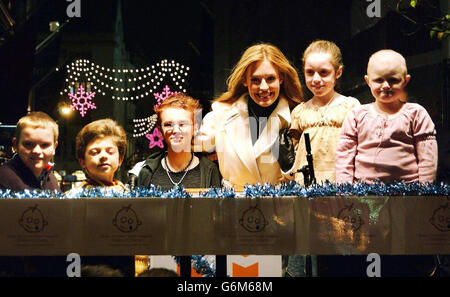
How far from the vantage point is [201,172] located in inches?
180

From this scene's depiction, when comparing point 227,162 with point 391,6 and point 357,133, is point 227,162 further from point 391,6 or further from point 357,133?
point 391,6

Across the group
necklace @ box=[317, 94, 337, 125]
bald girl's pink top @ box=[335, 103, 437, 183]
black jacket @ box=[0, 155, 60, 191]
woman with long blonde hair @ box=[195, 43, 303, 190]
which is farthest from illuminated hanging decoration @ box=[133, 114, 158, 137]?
bald girl's pink top @ box=[335, 103, 437, 183]

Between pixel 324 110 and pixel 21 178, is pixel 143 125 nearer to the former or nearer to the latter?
pixel 21 178

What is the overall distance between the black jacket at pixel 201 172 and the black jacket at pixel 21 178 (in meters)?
0.74

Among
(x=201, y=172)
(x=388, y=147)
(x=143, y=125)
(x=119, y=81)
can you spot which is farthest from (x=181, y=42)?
(x=388, y=147)

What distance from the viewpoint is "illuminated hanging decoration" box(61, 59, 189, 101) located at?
4.73 m

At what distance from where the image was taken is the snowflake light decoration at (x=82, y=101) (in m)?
4.70

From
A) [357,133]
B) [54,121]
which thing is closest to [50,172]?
[54,121]

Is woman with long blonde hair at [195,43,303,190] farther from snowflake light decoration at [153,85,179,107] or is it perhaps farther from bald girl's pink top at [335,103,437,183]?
bald girl's pink top at [335,103,437,183]

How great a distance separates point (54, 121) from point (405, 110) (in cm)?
302

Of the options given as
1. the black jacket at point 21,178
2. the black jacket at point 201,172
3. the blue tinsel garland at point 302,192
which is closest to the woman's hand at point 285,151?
the black jacket at point 201,172

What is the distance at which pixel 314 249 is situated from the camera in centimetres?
372

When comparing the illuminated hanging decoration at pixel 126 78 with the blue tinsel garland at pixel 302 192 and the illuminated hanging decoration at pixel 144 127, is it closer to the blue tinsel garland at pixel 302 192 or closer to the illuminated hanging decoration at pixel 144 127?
the illuminated hanging decoration at pixel 144 127

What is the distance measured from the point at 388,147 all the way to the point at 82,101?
270 centimetres
